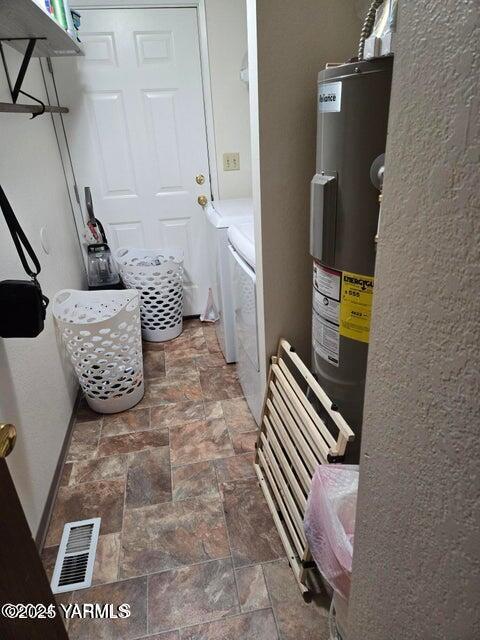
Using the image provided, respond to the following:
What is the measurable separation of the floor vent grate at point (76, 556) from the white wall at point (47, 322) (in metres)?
0.13

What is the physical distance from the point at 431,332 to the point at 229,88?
272 cm

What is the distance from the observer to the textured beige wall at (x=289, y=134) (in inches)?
49.9

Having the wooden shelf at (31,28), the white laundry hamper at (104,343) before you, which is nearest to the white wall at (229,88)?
the wooden shelf at (31,28)

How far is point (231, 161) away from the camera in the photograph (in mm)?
2857

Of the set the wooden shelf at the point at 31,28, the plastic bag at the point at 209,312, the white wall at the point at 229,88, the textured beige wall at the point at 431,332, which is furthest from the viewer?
the plastic bag at the point at 209,312

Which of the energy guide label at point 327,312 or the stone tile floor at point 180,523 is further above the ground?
the energy guide label at point 327,312

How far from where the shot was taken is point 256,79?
1297 mm

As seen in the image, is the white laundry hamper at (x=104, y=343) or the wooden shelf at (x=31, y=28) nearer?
the wooden shelf at (x=31, y=28)

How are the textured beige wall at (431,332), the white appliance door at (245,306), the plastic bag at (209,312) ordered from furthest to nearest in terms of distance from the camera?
the plastic bag at (209,312), the white appliance door at (245,306), the textured beige wall at (431,332)

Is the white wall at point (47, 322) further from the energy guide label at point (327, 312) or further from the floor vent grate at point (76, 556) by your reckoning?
the energy guide label at point (327, 312)

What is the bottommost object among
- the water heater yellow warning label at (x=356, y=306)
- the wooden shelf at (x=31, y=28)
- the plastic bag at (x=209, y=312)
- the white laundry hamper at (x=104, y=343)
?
the plastic bag at (x=209, y=312)

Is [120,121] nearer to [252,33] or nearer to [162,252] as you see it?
[162,252]

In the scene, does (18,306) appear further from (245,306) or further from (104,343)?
(245,306)

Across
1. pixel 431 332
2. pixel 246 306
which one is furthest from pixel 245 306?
pixel 431 332
